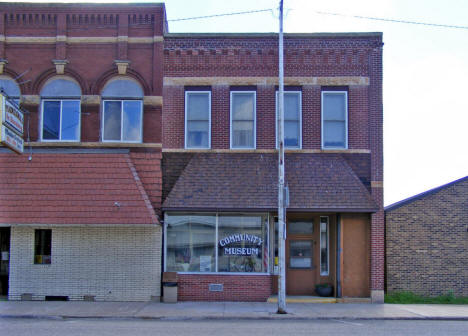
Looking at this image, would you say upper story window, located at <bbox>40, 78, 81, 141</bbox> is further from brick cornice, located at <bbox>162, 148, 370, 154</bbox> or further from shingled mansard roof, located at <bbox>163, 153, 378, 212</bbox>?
shingled mansard roof, located at <bbox>163, 153, 378, 212</bbox>

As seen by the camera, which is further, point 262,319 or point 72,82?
point 72,82

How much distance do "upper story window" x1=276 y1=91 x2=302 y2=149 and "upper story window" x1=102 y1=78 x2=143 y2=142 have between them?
4669mm

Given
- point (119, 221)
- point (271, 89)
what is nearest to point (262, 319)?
point (119, 221)

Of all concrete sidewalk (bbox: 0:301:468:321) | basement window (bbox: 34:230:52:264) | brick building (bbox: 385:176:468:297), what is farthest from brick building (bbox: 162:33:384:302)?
basement window (bbox: 34:230:52:264)

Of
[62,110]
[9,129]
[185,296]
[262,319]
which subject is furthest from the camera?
[62,110]

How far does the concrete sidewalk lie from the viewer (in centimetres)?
1360

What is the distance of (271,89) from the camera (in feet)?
56.5

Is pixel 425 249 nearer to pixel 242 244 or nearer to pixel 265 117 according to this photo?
pixel 242 244

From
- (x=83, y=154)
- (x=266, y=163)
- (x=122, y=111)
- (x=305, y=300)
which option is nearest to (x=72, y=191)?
(x=83, y=154)

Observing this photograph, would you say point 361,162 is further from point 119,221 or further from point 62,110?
point 62,110

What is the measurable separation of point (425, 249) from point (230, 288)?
248 inches

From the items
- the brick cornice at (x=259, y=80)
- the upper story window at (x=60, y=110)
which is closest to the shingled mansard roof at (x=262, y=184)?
the brick cornice at (x=259, y=80)

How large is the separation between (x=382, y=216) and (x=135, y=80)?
8929mm

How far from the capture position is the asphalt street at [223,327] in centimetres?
1130
